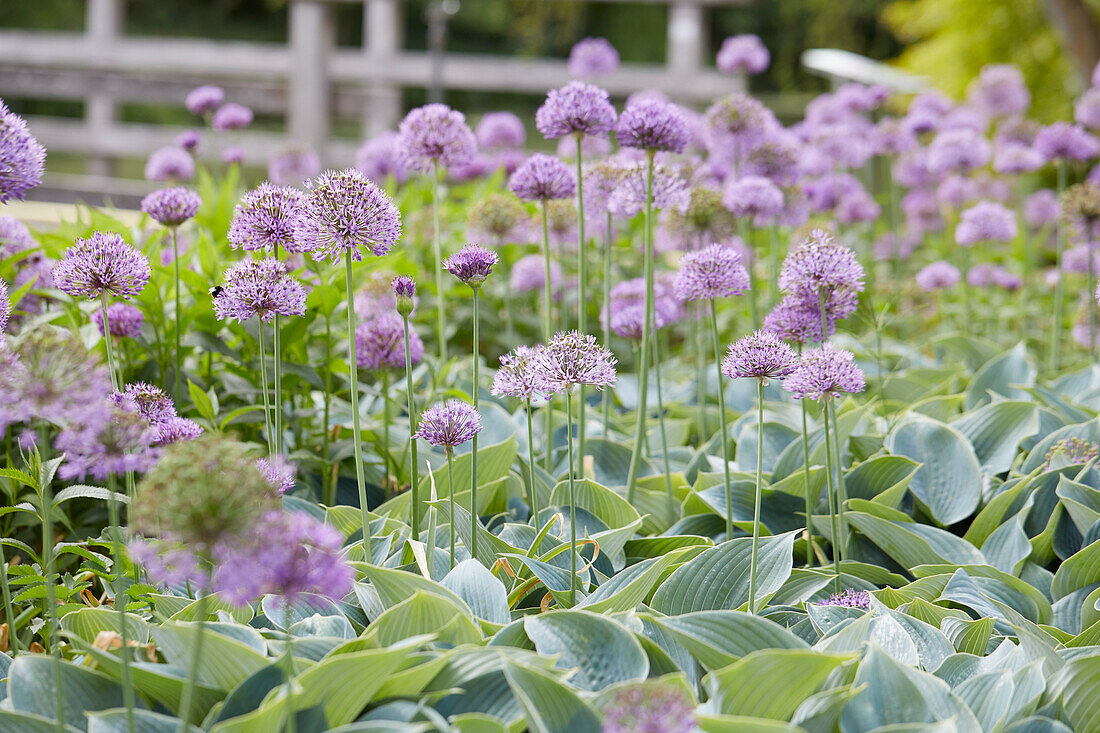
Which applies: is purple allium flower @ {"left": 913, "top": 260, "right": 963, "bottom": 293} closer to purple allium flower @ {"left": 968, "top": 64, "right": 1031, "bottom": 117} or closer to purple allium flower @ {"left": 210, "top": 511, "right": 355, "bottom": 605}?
purple allium flower @ {"left": 968, "top": 64, "right": 1031, "bottom": 117}

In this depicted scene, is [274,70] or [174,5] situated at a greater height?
[174,5]

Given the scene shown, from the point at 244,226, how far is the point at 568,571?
2.12 feet

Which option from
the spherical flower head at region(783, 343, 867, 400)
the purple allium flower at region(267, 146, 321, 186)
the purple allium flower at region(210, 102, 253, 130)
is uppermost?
the purple allium flower at region(210, 102, 253, 130)

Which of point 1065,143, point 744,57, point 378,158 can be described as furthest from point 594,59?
point 1065,143

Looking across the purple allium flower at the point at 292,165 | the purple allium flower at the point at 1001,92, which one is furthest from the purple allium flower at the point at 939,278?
the purple allium flower at the point at 292,165

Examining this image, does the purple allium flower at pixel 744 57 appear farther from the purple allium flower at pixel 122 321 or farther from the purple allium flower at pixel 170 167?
the purple allium flower at pixel 122 321

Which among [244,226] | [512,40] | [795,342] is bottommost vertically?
[795,342]

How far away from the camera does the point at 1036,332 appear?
3.50 meters

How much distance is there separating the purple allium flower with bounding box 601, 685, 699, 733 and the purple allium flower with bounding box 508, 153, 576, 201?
1.09 meters

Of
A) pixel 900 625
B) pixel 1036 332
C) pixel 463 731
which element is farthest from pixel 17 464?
pixel 1036 332

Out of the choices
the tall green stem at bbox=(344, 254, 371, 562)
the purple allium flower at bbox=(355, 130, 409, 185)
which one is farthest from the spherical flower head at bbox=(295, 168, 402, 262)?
the purple allium flower at bbox=(355, 130, 409, 185)

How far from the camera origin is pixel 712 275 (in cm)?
146

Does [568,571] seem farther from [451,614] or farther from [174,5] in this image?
[174,5]

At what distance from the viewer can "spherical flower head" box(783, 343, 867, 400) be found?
119cm
